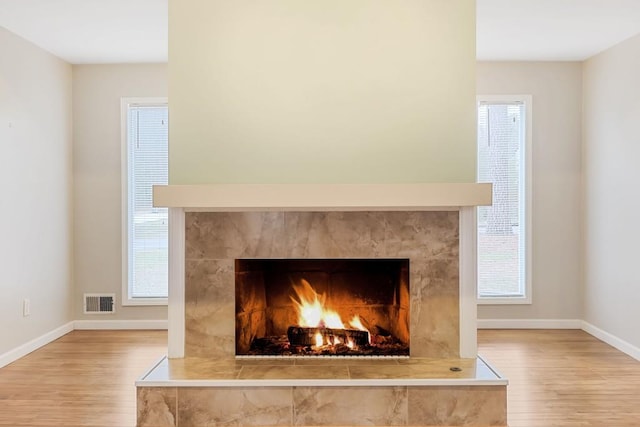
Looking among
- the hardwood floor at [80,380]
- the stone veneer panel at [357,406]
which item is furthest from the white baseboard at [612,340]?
the hardwood floor at [80,380]

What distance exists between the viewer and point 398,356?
12.0ft

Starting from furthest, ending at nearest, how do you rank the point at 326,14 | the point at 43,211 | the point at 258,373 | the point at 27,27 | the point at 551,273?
the point at 551,273, the point at 43,211, the point at 27,27, the point at 326,14, the point at 258,373

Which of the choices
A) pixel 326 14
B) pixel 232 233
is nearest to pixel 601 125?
pixel 326 14

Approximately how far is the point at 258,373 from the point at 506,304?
127 inches

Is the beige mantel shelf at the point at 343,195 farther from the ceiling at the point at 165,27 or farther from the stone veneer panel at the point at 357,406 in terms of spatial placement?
the ceiling at the point at 165,27

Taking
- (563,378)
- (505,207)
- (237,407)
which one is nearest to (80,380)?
(237,407)

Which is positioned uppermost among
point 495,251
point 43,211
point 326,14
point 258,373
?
point 326,14

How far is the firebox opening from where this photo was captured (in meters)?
3.84

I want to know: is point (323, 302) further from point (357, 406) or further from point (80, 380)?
point (80, 380)

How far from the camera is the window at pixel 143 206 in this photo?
5.78 meters

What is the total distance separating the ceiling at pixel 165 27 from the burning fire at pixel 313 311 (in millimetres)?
2062

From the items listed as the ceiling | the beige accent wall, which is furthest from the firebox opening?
the ceiling

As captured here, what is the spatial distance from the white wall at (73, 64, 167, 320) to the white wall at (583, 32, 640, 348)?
3.89 meters

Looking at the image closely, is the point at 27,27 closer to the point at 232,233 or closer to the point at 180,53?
the point at 180,53
